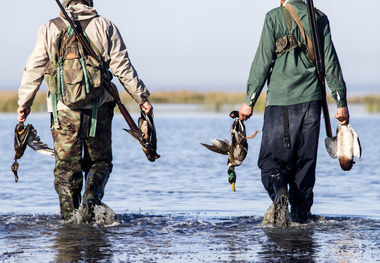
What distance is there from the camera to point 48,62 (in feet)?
21.3

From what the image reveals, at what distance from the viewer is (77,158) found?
21.6ft

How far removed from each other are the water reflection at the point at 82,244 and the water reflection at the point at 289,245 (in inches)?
44.7

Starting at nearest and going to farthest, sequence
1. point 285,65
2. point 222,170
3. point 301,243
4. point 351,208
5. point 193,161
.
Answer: point 301,243
point 285,65
point 351,208
point 222,170
point 193,161

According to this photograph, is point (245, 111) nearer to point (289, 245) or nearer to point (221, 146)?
point (221, 146)

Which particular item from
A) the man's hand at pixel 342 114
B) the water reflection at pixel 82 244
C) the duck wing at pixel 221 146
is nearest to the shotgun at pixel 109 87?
the duck wing at pixel 221 146

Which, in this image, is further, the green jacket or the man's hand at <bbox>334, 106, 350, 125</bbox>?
the man's hand at <bbox>334, 106, 350, 125</bbox>

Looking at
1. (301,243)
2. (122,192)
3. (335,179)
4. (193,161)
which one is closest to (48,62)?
(301,243)

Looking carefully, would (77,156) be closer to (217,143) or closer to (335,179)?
(217,143)

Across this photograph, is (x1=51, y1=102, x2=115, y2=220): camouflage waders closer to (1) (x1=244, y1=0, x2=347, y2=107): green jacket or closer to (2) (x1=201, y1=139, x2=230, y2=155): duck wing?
(2) (x1=201, y1=139, x2=230, y2=155): duck wing

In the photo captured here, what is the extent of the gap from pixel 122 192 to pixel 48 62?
11.3 ft

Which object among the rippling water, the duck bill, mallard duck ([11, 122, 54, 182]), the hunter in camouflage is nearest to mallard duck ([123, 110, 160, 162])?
the hunter in camouflage

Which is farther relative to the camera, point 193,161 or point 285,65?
point 193,161

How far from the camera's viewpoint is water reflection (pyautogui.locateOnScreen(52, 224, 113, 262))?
5000mm

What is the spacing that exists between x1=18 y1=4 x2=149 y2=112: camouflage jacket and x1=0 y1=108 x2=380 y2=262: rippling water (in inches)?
47.3
